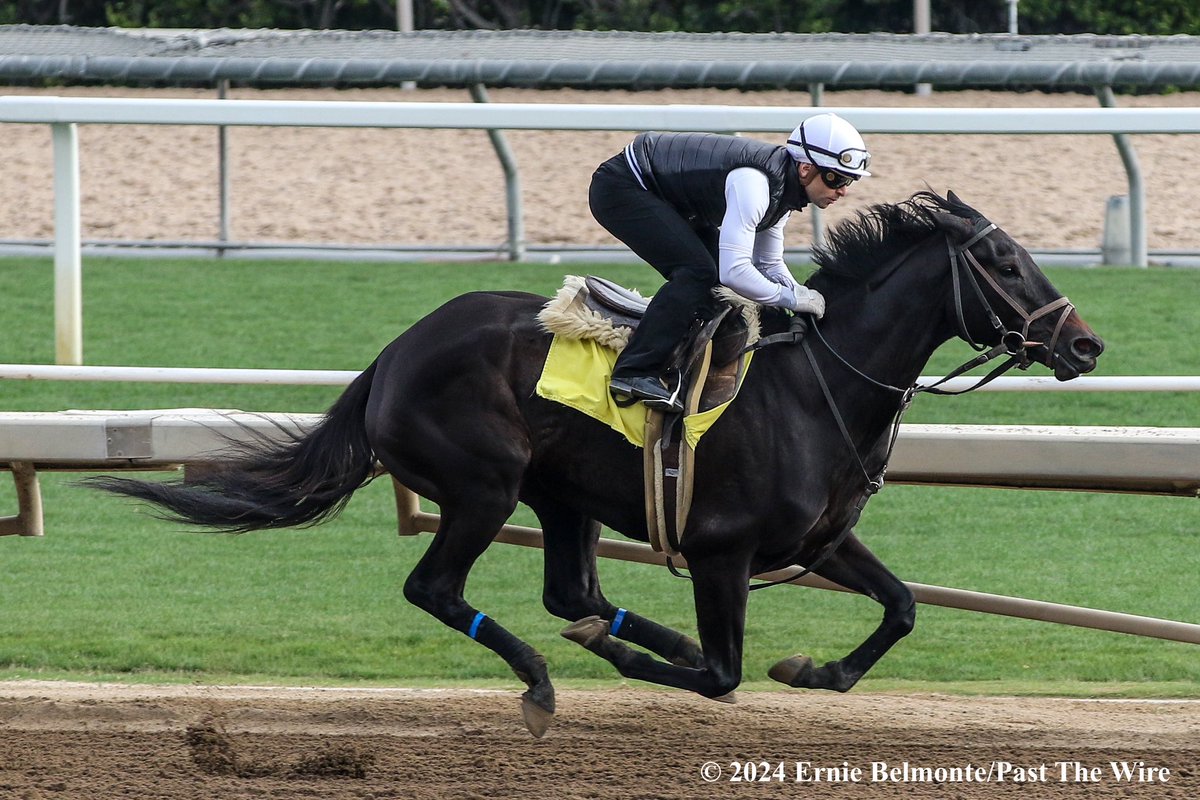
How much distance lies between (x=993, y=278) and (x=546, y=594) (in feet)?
5.20

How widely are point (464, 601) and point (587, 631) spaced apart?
1.13 feet

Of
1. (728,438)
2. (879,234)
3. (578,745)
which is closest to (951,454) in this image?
(879,234)

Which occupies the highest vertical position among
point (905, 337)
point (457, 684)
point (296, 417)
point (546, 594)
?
point (905, 337)

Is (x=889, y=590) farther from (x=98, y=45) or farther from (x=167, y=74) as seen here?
(x=98, y=45)

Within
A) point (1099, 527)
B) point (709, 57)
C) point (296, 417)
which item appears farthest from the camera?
point (709, 57)

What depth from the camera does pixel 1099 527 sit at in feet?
25.6

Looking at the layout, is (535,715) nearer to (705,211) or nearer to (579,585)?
(579,585)

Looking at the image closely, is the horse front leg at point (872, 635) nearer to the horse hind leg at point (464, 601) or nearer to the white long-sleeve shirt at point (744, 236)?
the horse hind leg at point (464, 601)

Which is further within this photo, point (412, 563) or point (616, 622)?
point (412, 563)

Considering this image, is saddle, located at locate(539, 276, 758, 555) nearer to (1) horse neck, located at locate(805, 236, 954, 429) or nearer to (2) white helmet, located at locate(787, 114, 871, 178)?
(1) horse neck, located at locate(805, 236, 954, 429)

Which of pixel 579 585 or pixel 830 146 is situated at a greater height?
pixel 830 146

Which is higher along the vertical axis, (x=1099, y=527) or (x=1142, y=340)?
(x=1142, y=340)

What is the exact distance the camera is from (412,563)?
7.34 meters

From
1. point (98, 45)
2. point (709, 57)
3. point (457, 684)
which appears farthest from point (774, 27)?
point (457, 684)
